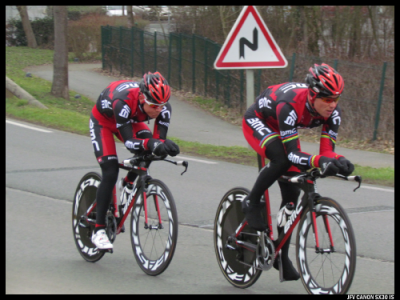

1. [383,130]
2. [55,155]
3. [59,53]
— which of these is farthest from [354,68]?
[59,53]

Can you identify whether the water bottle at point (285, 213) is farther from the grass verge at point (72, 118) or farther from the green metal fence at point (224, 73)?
the green metal fence at point (224, 73)

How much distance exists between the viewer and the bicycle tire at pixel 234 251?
4793 mm

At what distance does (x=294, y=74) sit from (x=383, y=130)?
127 inches

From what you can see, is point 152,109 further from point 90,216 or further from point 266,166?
point 90,216

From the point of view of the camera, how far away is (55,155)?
37.2 ft

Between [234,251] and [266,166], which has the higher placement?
[266,166]

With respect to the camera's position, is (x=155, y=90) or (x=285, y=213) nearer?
(x=285, y=213)

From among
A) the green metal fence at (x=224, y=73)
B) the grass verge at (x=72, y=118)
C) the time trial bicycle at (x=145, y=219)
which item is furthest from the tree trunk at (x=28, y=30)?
the time trial bicycle at (x=145, y=219)

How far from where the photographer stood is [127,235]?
657 cm

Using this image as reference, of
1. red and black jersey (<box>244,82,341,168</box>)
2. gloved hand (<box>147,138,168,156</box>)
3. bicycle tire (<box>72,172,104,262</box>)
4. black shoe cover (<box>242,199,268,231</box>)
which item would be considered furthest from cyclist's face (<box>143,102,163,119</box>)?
black shoe cover (<box>242,199,268,231</box>)

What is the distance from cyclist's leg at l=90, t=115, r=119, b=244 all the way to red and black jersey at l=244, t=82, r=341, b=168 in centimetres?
131

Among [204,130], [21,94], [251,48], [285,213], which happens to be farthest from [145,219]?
[21,94]

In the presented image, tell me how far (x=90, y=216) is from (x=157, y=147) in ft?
4.73

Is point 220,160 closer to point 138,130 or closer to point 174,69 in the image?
point 138,130
